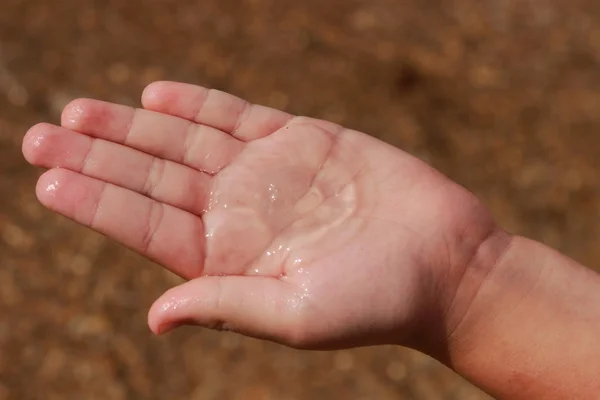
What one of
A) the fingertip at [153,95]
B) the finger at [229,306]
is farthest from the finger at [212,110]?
the finger at [229,306]

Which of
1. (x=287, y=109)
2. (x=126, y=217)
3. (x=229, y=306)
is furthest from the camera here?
(x=287, y=109)

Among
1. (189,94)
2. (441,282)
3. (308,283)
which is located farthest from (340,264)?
(189,94)

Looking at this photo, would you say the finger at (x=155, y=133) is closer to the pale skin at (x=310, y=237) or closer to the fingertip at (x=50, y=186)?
the pale skin at (x=310, y=237)

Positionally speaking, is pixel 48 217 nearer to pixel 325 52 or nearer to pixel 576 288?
pixel 325 52

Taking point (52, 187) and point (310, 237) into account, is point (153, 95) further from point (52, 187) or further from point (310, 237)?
point (310, 237)

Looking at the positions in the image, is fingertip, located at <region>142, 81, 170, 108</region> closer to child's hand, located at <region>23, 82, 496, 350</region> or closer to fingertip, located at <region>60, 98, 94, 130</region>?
child's hand, located at <region>23, 82, 496, 350</region>

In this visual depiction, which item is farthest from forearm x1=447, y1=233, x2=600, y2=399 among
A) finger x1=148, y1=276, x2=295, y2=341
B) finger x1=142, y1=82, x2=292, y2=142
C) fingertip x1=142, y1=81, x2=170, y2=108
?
fingertip x1=142, y1=81, x2=170, y2=108

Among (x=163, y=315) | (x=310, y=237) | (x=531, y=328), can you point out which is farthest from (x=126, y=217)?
(x=531, y=328)
